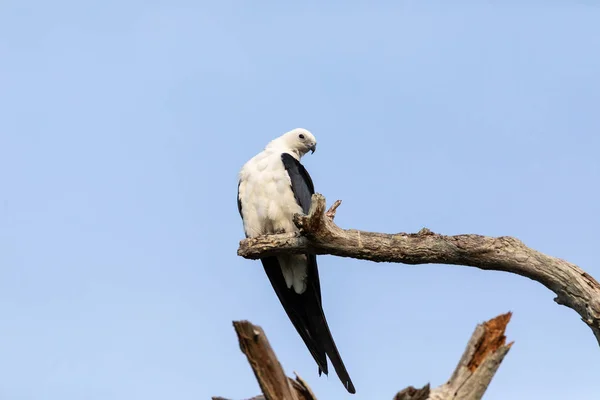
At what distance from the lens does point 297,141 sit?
870 centimetres

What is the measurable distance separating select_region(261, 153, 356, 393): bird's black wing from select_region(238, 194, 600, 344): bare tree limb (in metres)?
1.33

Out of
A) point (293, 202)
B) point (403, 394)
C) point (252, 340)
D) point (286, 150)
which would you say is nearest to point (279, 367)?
point (252, 340)

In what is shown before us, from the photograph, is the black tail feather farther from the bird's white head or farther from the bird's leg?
the bird's white head

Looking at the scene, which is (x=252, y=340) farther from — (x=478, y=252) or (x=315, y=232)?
(x=478, y=252)

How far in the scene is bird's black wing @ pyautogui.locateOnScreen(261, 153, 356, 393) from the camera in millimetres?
7297

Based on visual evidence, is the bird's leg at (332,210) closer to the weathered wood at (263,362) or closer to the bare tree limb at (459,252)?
the bare tree limb at (459,252)

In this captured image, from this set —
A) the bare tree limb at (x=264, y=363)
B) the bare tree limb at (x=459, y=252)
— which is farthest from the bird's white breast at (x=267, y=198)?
the bare tree limb at (x=264, y=363)

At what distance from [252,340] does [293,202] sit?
11.1ft

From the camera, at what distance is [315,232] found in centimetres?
600

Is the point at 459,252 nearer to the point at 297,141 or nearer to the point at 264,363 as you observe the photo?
the point at 264,363

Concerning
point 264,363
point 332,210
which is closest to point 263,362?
point 264,363

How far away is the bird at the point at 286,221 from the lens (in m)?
7.57

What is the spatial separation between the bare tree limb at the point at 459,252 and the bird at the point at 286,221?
1.34m

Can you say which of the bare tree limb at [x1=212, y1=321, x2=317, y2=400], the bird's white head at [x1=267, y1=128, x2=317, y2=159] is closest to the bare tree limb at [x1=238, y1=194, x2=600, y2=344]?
the bare tree limb at [x1=212, y1=321, x2=317, y2=400]
